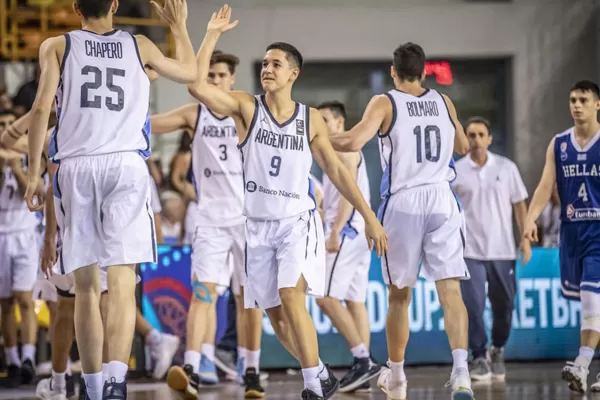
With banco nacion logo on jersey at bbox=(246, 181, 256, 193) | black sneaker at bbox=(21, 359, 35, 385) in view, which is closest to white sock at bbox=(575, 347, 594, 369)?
banco nacion logo on jersey at bbox=(246, 181, 256, 193)

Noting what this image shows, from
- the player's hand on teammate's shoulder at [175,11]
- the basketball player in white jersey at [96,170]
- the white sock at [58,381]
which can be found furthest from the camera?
the white sock at [58,381]

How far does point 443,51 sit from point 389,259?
9.84m

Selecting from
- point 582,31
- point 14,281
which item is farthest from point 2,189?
point 582,31

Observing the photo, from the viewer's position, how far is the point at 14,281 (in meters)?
10.3

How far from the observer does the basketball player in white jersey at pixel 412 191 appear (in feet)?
23.3

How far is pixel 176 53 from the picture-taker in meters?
6.20

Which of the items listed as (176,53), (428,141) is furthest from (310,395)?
(176,53)

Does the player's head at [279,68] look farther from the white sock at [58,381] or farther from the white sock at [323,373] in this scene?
the white sock at [58,381]

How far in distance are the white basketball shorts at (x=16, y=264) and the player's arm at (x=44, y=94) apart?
4.53 m

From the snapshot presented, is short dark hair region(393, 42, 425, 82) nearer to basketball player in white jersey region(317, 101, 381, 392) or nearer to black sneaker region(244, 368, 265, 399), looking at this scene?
basketball player in white jersey region(317, 101, 381, 392)

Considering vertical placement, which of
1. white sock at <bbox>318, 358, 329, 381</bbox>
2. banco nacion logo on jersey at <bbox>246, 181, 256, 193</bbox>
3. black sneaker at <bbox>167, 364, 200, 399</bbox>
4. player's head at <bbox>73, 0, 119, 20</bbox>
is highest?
player's head at <bbox>73, 0, 119, 20</bbox>

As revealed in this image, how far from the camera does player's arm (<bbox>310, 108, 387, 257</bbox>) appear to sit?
21.9ft

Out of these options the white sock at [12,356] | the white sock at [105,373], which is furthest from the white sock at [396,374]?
the white sock at [12,356]

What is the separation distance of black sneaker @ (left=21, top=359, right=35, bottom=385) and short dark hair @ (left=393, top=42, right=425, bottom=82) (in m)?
4.42
